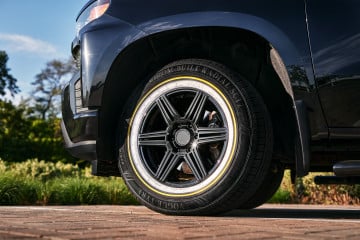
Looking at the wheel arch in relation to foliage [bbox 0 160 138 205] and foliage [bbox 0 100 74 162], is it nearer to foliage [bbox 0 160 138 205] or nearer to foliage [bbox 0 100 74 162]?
foliage [bbox 0 160 138 205]

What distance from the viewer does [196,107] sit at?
3.08 metres

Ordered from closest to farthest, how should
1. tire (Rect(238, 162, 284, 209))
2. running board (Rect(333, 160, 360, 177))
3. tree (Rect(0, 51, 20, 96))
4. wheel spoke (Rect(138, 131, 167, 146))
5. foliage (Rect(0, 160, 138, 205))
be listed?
running board (Rect(333, 160, 360, 177)) < wheel spoke (Rect(138, 131, 167, 146)) < tire (Rect(238, 162, 284, 209)) < foliage (Rect(0, 160, 138, 205)) < tree (Rect(0, 51, 20, 96))

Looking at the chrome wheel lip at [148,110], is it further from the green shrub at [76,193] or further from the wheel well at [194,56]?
the green shrub at [76,193]

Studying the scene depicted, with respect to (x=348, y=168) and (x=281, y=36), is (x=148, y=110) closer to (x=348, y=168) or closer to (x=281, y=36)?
(x=281, y=36)

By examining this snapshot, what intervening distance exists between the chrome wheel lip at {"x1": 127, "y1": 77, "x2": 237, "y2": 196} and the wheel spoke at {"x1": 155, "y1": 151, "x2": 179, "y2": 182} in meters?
0.04

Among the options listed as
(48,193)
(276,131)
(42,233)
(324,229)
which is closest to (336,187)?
(48,193)

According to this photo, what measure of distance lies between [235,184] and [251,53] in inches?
34.7

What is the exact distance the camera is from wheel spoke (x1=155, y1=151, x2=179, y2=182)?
121 inches

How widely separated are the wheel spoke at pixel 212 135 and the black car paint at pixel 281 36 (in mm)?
462

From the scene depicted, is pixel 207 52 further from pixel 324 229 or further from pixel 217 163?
pixel 324 229

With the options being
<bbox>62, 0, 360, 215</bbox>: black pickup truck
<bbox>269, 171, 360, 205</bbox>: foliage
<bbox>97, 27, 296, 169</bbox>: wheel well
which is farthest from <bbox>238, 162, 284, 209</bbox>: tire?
<bbox>269, 171, 360, 205</bbox>: foliage

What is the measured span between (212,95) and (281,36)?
1.75ft

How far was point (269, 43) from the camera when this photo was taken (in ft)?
9.69

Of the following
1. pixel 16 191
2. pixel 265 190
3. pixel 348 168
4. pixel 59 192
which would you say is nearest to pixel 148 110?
pixel 348 168
